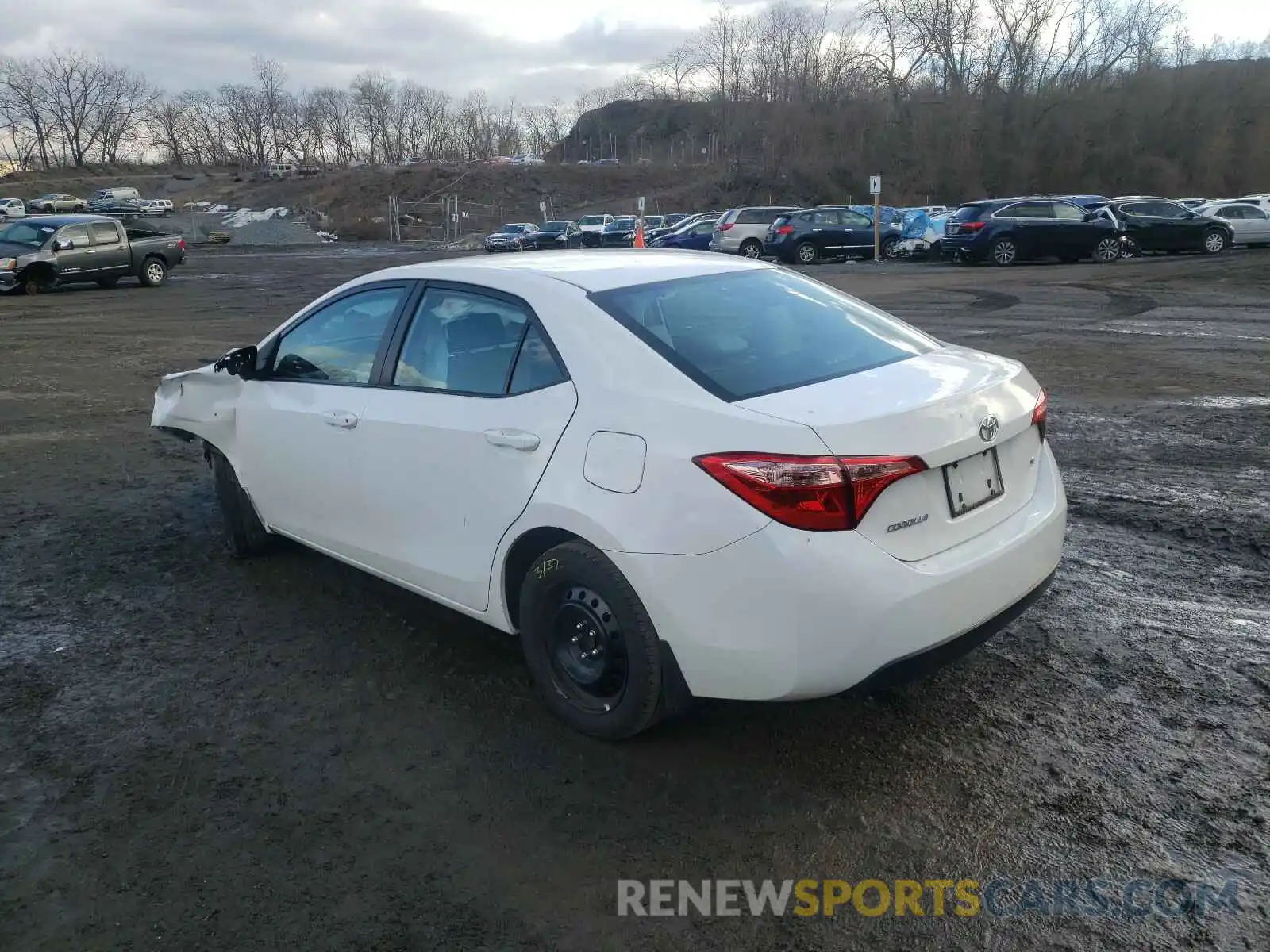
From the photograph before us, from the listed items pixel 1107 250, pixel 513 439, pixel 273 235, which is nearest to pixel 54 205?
pixel 273 235

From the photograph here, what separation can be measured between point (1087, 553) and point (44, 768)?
4.62 meters

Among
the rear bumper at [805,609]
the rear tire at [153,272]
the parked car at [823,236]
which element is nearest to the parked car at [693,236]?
the parked car at [823,236]

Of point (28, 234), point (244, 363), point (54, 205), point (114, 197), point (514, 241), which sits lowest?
point (244, 363)

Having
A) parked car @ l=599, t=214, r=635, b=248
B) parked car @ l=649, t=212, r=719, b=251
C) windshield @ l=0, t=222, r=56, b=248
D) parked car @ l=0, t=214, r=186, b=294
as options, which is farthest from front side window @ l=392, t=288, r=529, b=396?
parked car @ l=599, t=214, r=635, b=248

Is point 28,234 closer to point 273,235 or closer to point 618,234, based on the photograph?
point 618,234

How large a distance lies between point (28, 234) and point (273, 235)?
126 feet

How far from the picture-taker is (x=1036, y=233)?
26.9m

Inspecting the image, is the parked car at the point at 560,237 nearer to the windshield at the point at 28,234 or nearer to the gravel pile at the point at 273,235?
the gravel pile at the point at 273,235

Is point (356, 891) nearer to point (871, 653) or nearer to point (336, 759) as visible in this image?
point (336, 759)

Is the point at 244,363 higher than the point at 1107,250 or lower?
lower

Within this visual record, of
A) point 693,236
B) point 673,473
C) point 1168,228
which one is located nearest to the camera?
point 673,473

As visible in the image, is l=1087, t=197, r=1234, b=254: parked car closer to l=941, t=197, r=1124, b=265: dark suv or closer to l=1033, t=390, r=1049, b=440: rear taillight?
l=941, t=197, r=1124, b=265: dark suv

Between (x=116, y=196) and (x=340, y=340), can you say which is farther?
(x=116, y=196)

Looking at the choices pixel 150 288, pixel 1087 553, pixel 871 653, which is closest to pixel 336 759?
pixel 871 653
